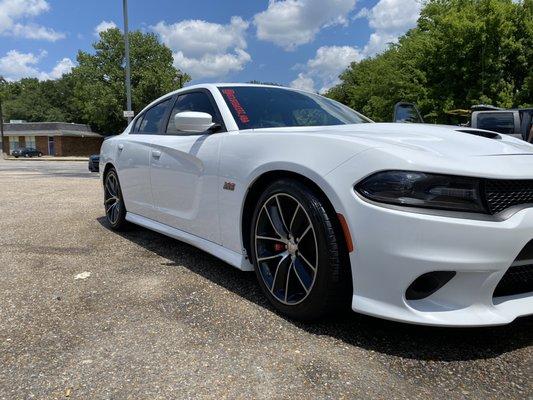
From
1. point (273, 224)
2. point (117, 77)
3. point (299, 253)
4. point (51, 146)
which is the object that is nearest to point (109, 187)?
point (273, 224)

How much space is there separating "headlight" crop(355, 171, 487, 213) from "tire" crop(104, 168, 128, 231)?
3.42 meters

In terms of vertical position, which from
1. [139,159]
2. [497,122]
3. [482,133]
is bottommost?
[139,159]

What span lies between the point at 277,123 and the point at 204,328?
1.55 m

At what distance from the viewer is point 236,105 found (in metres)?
3.44

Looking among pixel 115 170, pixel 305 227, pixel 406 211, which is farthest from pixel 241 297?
pixel 115 170

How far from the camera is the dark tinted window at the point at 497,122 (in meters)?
7.95

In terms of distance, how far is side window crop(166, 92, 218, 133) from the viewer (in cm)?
354

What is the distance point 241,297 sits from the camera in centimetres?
302

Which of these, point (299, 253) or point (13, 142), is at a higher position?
point (13, 142)

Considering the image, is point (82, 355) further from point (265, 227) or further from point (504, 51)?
point (504, 51)

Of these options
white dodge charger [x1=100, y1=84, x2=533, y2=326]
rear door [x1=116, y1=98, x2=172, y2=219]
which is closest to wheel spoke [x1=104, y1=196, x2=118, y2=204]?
rear door [x1=116, y1=98, x2=172, y2=219]

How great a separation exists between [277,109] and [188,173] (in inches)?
32.2

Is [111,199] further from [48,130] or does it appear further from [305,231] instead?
[48,130]

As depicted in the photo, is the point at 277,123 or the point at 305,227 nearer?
the point at 305,227
